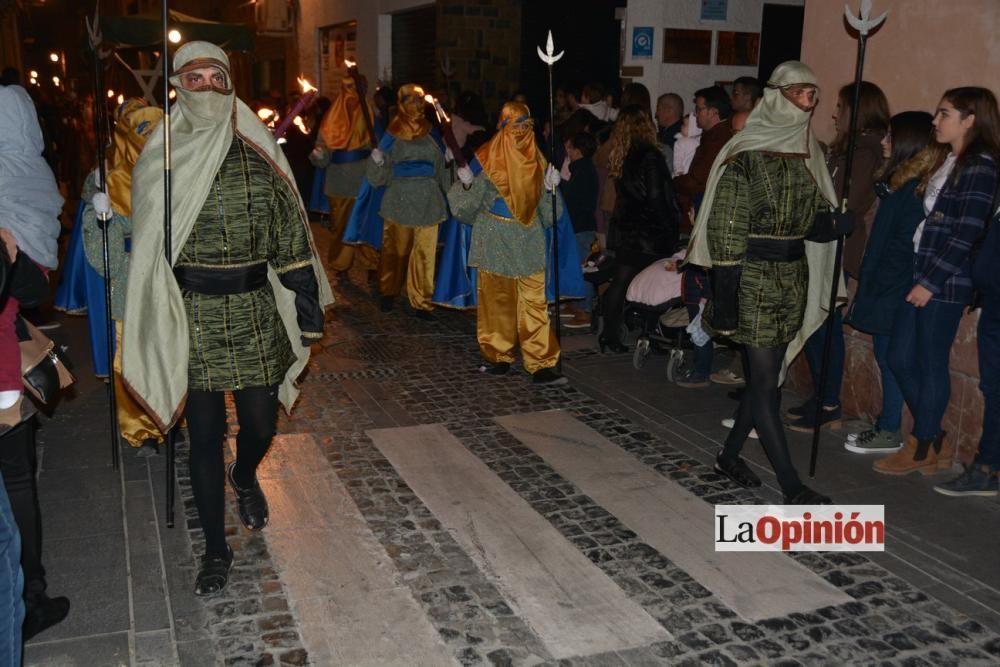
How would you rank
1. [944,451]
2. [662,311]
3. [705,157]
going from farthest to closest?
[705,157], [662,311], [944,451]

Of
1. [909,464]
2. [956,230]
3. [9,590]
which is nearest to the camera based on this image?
[9,590]

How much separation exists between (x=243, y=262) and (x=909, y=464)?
12.7 ft

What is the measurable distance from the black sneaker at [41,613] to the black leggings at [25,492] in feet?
0.09

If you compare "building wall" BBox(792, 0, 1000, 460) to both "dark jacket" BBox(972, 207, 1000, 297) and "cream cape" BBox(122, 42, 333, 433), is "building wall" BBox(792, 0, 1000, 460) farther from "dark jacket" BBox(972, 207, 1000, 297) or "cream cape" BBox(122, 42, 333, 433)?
"cream cape" BBox(122, 42, 333, 433)

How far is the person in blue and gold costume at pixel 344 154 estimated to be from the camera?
10.8 m

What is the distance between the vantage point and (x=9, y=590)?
281 cm

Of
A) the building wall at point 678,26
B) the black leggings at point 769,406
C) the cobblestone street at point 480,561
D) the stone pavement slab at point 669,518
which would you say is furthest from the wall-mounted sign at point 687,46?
the black leggings at point 769,406

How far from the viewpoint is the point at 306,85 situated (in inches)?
216

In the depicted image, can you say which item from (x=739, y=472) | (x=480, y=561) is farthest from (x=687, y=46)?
(x=480, y=561)

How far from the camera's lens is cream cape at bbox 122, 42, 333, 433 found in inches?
151

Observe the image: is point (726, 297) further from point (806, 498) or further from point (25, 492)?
point (25, 492)

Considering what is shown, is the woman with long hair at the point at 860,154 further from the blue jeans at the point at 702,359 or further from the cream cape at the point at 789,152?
the blue jeans at the point at 702,359

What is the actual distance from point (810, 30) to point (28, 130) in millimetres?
5287

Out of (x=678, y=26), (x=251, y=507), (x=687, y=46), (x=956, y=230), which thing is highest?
(x=678, y=26)
